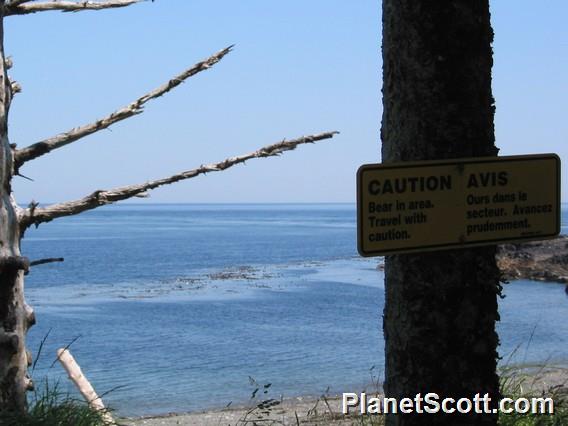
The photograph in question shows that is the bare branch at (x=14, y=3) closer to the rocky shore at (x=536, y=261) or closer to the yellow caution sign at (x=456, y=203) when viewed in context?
the yellow caution sign at (x=456, y=203)

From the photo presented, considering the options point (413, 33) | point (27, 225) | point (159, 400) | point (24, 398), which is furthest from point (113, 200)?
point (159, 400)

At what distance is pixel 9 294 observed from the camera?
24.0 ft

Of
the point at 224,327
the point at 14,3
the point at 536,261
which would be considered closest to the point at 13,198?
the point at 14,3

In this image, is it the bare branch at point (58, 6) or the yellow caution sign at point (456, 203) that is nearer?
the yellow caution sign at point (456, 203)

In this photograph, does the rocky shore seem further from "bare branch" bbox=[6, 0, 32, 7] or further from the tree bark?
the tree bark

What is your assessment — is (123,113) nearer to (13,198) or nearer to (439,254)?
(13,198)

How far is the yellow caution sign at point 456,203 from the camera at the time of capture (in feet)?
13.5

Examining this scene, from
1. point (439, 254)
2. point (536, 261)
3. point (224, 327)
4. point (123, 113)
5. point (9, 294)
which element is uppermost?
point (123, 113)

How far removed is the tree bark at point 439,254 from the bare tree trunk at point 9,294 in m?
3.75

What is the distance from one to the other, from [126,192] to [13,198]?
90 cm

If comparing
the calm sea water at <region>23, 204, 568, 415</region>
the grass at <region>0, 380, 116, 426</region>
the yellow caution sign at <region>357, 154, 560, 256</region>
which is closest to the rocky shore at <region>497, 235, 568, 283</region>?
the calm sea water at <region>23, 204, 568, 415</region>

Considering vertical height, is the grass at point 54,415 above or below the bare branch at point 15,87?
below

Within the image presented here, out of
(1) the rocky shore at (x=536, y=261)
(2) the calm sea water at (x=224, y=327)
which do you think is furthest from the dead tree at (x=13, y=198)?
(1) the rocky shore at (x=536, y=261)

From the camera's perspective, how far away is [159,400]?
2033cm
